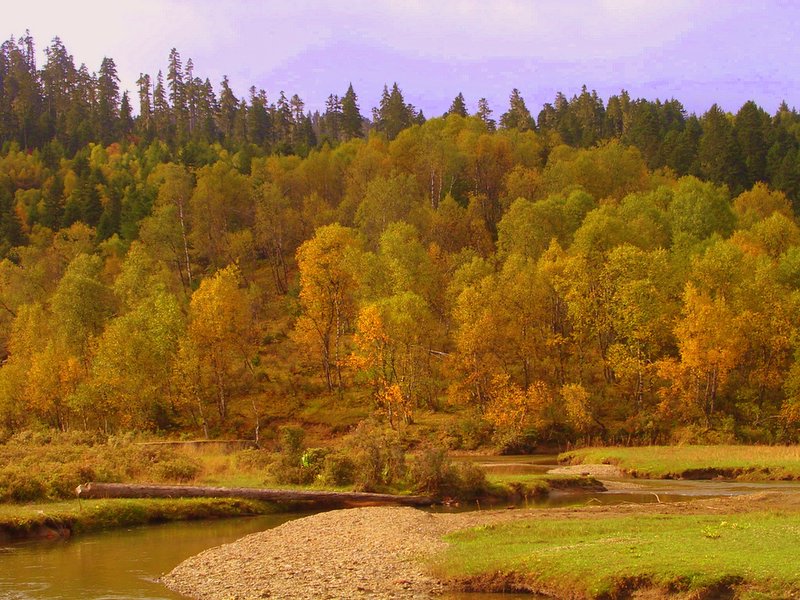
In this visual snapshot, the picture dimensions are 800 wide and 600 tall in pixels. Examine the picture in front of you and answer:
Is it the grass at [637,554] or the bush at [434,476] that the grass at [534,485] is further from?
the grass at [637,554]

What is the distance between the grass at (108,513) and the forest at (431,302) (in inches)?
1391

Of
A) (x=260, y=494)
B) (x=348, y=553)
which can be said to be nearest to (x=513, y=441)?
(x=260, y=494)

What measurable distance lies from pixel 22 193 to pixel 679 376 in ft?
438

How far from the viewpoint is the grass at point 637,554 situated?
18859 mm

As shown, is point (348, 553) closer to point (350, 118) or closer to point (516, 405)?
point (516, 405)

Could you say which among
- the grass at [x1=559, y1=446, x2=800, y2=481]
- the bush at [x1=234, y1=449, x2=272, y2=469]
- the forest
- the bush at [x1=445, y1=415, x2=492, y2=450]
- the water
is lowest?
the grass at [x1=559, y1=446, x2=800, y2=481]

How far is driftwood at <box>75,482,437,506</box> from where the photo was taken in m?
37.4

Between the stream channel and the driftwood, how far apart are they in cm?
135

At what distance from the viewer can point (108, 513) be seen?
34875 mm

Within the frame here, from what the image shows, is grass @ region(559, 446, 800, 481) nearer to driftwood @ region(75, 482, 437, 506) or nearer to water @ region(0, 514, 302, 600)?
driftwood @ region(75, 482, 437, 506)

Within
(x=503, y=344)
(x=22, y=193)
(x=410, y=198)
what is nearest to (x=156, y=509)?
(x=503, y=344)

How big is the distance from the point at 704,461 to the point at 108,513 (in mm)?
38184

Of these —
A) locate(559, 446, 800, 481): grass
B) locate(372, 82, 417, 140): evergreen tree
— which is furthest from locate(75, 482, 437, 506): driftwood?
locate(372, 82, 417, 140): evergreen tree

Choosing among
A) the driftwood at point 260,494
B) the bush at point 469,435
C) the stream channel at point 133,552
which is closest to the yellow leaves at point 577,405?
the bush at point 469,435
